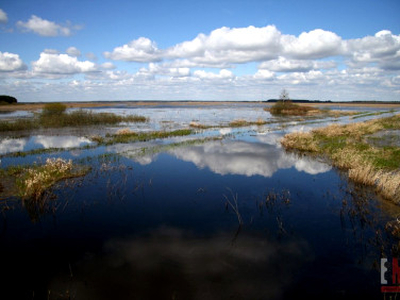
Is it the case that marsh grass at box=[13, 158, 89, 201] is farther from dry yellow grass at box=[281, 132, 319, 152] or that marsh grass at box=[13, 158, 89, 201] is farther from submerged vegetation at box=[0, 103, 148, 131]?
submerged vegetation at box=[0, 103, 148, 131]

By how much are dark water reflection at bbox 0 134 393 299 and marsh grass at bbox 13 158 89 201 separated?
2.39 feet

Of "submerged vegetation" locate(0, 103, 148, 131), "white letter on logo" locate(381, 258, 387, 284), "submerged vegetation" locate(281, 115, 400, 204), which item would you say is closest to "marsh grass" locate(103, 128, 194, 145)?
"submerged vegetation" locate(281, 115, 400, 204)

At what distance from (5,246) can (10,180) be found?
715 centimetres

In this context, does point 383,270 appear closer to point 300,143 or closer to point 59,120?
point 300,143

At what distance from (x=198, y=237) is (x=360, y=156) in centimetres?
1468

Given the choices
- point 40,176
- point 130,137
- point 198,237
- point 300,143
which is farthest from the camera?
point 130,137

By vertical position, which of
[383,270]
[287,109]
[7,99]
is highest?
[7,99]

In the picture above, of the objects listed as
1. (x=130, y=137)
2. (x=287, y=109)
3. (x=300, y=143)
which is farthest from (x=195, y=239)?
(x=287, y=109)

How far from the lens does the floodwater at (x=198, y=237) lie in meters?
7.06

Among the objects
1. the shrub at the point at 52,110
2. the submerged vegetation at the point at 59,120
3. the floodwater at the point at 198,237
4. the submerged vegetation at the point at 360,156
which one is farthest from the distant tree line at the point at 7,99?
the submerged vegetation at the point at 360,156

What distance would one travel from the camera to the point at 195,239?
30.7 feet

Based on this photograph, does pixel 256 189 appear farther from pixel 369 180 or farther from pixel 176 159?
pixel 176 159

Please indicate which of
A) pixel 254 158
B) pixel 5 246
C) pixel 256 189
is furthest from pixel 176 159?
pixel 5 246

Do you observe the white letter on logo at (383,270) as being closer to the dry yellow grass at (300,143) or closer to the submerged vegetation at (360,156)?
the submerged vegetation at (360,156)
